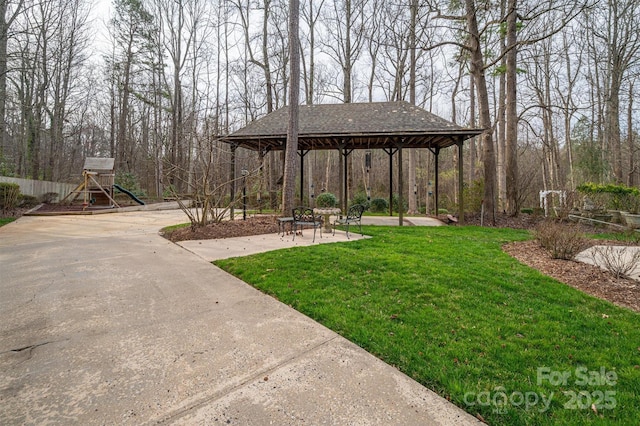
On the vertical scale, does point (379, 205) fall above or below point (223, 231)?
above

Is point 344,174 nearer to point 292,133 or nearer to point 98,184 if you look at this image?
point 292,133

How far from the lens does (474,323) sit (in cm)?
289

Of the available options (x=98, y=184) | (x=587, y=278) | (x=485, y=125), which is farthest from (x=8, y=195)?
(x=485, y=125)

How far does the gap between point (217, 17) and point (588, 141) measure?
28059 millimetres

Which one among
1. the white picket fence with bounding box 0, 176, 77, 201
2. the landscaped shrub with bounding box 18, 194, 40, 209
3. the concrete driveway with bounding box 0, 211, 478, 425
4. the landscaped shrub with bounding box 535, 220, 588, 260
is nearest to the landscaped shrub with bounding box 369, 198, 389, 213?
the landscaped shrub with bounding box 535, 220, 588, 260

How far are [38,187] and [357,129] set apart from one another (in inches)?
679

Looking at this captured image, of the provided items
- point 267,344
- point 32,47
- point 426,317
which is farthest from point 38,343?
point 32,47

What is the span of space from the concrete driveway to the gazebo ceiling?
7.30 metres

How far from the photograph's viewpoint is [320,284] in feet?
12.9

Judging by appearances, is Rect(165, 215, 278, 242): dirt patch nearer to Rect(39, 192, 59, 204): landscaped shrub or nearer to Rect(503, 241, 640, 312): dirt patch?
Rect(503, 241, 640, 312): dirt patch

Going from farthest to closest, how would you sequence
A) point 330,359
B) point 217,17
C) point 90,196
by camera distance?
point 217,17 → point 90,196 → point 330,359

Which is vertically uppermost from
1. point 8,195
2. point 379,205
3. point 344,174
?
point 344,174

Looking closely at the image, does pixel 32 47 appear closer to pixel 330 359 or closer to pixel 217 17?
pixel 217 17

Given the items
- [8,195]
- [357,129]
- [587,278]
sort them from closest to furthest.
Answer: [587,278] → [357,129] → [8,195]
